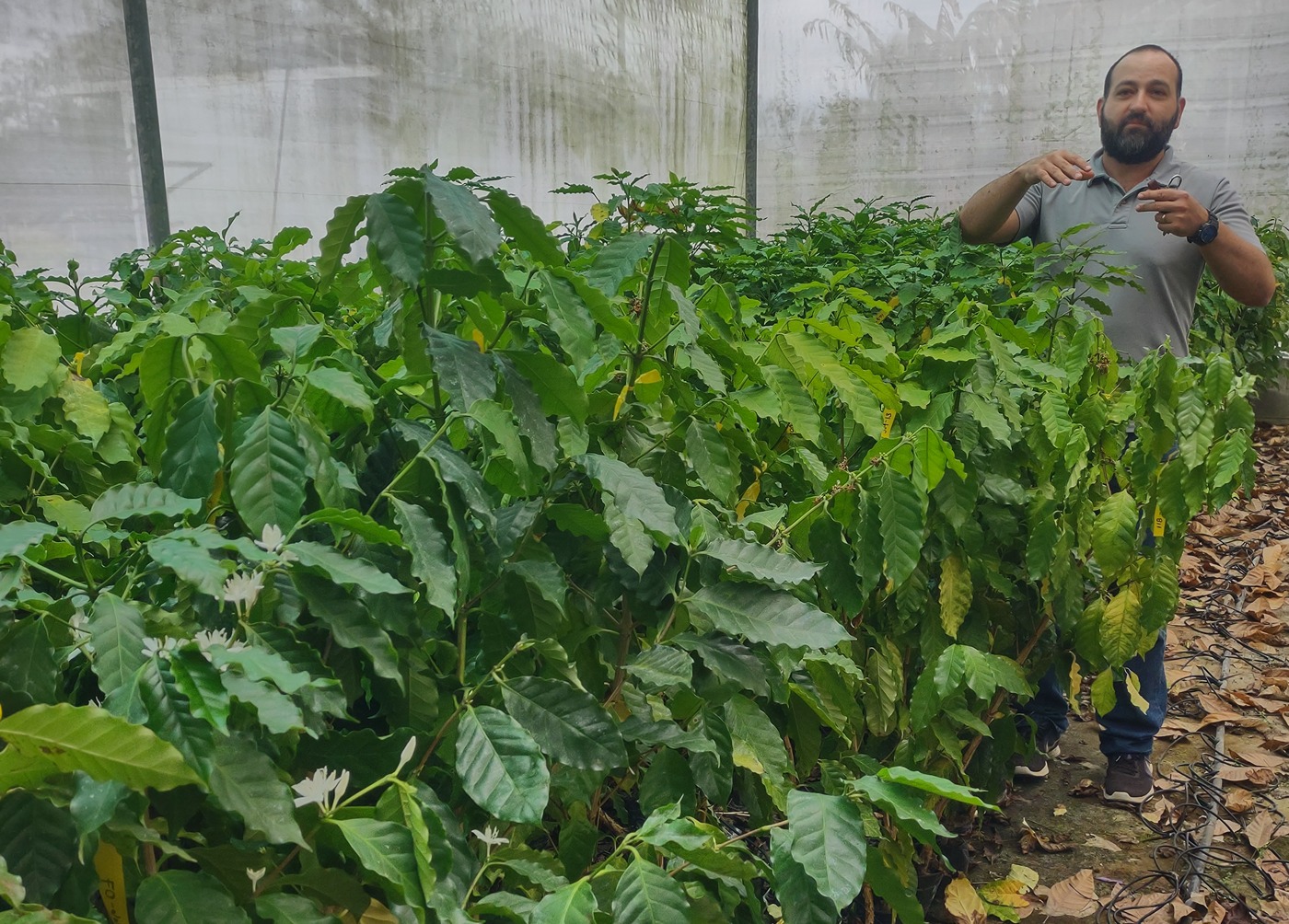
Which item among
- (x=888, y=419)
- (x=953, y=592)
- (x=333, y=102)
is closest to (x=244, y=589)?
(x=888, y=419)

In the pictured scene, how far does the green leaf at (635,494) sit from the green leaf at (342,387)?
0.71 feet

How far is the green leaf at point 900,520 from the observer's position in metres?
1.39

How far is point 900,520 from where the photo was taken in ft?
4.60

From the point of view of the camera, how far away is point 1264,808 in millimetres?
2771

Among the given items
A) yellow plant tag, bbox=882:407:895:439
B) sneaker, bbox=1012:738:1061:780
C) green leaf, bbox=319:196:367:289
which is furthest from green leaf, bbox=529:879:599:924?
sneaker, bbox=1012:738:1061:780

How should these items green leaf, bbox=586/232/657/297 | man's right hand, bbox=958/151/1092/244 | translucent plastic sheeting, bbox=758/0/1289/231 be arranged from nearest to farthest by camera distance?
1. green leaf, bbox=586/232/657/297
2. man's right hand, bbox=958/151/1092/244
3. translucent plastic sheeting, bbox=758/0/1289/231

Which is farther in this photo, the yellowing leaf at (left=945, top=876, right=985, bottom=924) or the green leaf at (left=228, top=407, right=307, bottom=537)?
the yellowing leaf at (left=945, top=876, right=985, bottom=924)

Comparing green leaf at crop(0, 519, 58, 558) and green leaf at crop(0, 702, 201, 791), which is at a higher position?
green leaf at crop(0, 519, 58, 558)

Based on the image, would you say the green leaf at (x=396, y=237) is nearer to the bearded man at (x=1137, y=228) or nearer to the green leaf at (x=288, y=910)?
the green leaf at (x=288, y=910)

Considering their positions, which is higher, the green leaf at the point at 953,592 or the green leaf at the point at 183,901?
the green leaf at the point at 183,901

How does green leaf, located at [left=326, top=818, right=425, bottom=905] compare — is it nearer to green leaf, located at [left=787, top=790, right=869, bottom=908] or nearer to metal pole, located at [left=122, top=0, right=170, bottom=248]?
green leaf, located at [left=787, top=790, right=869, bottom=908]

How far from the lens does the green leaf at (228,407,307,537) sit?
805 millimetres

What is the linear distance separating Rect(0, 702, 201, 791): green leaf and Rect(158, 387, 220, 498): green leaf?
0.26 meters

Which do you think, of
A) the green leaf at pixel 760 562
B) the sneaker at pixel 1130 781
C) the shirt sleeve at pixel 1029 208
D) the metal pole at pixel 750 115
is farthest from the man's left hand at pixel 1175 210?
the metal pole at pixel 750 115
